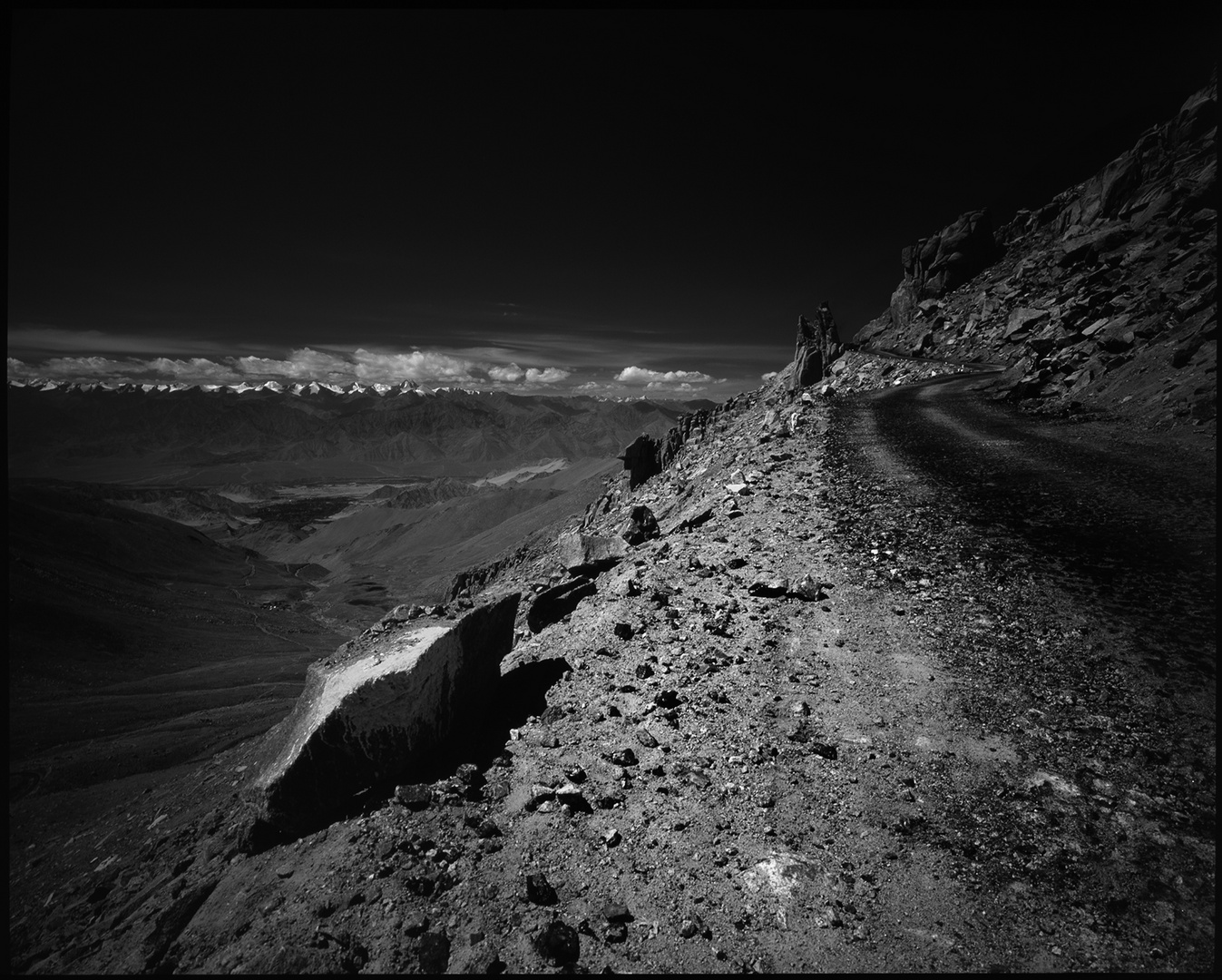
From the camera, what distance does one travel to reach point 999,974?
10.7 ft

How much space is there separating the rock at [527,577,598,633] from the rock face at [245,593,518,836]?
2.48 m

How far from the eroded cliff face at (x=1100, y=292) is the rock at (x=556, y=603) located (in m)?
14.4

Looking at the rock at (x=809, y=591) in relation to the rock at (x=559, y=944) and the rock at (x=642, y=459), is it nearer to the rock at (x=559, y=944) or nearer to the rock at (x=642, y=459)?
the rock at (x=559, y=944)

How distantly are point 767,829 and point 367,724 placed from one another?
437 cm

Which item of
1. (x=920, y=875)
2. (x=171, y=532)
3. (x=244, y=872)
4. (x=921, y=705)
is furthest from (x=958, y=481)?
(x=171, y=532)

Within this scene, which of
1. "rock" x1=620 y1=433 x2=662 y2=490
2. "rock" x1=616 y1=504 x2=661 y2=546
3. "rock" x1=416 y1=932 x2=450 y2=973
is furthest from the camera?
"rock" x1=620 y1=433 x2=662 y2=490

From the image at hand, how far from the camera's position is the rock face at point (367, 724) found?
217 inches

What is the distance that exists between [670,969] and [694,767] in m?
1.77

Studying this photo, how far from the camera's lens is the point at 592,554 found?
1234 cm

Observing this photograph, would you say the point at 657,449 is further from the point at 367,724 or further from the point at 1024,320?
the point at 367,724

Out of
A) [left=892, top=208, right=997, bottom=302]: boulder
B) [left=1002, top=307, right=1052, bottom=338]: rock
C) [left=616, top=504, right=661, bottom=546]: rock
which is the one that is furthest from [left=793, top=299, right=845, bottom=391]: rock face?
[left=616, top=504, right=661, bottom=546]: rock

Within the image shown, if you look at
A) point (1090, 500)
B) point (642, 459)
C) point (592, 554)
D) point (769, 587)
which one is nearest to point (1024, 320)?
point (642, 459)

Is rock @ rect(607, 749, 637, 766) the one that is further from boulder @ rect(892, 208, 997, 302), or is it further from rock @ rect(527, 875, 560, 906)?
boulder @ rect(892, 208, 997, 302)

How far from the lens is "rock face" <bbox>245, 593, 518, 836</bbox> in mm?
5504
